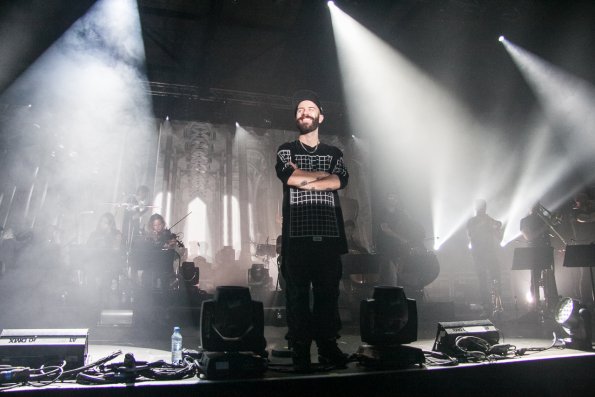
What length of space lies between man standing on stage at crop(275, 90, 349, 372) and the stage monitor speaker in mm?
840

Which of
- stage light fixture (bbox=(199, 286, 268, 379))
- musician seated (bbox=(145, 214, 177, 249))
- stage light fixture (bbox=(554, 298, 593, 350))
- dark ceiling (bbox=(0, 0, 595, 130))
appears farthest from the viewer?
musician seated (bbox=(145, 214, 177, 249))

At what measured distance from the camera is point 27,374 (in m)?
1.86

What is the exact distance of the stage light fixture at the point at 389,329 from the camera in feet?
7.27

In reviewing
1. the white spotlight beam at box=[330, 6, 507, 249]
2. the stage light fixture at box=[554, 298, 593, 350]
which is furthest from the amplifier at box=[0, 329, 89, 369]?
the white spotlight beam at box=[330, 6, 507, 249]

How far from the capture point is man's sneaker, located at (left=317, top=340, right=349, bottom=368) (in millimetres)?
2270

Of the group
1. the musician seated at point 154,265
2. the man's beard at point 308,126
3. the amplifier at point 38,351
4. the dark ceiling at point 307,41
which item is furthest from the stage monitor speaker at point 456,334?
the dark ceiling at point 307,41

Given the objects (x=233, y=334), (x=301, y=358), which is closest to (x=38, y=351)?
(x=233, y=334)

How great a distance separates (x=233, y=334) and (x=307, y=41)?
6968mm

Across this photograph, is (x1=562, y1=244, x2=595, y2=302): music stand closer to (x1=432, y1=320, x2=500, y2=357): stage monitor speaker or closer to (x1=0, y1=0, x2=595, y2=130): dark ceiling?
(x1=432, y1=320, x2=500, y2=357): stage monitor speaker

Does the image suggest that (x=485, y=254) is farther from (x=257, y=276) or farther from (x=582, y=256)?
(x=257, y=276)

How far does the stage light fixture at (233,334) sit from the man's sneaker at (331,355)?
15.7 inches

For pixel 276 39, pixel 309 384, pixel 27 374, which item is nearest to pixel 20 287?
pixel 27 374

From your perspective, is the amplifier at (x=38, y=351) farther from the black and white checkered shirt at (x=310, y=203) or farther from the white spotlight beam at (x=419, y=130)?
the white spotlight beam at (x=419, y=130)

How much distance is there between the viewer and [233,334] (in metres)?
2.13
